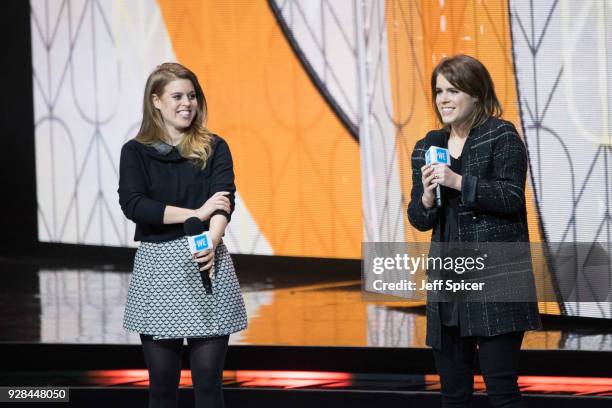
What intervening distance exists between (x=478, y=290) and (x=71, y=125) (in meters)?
6.62

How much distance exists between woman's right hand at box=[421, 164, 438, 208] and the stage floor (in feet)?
6.03

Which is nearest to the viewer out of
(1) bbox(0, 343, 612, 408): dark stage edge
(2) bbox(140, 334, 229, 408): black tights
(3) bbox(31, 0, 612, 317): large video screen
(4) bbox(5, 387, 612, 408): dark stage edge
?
(2) bbox(140, 334, 229, 408): black tights

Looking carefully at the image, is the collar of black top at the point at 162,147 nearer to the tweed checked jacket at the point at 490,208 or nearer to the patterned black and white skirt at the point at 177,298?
the patterned black and white skirt at the point at 177,298

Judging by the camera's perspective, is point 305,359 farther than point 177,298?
Yes

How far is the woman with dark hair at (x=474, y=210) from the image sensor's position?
2490mm

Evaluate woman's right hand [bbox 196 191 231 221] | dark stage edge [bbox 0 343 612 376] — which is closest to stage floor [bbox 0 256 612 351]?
dark stage edge [bbox 0 343 612 376]

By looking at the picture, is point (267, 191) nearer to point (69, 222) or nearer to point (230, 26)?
point (230, 26)

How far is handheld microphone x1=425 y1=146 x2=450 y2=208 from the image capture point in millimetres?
2471

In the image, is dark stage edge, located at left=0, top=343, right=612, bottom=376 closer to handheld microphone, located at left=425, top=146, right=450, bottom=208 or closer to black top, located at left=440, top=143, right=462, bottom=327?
black top, located at left=440, top=143, right=462, bottom=327

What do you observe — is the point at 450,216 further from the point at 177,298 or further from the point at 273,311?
the point at 273,311

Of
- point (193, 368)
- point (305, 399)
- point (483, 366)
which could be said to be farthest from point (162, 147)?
point (305, 399)

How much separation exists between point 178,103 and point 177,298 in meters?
0.52

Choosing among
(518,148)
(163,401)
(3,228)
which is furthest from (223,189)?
(3,228)

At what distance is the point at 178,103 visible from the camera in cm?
274
